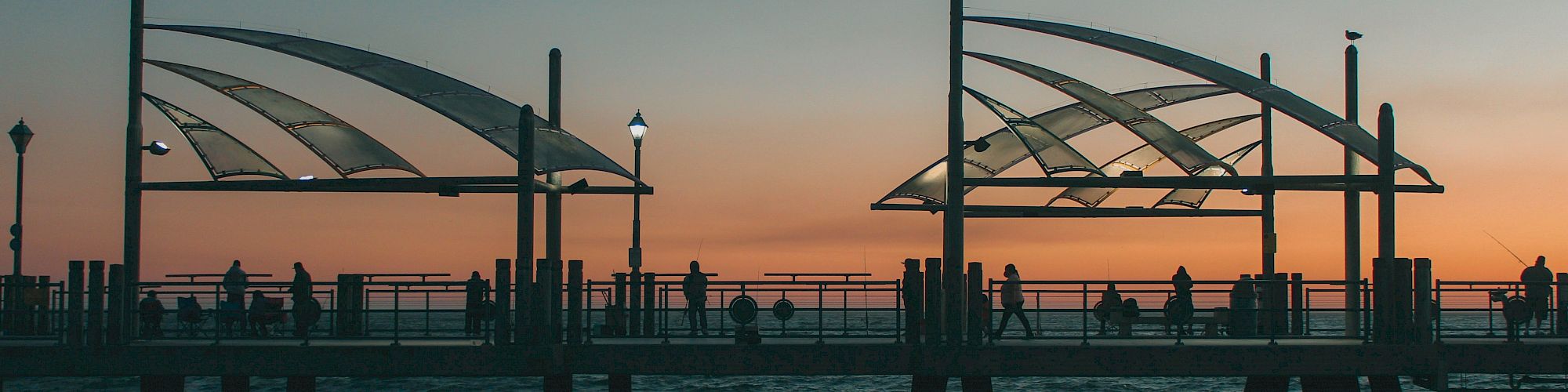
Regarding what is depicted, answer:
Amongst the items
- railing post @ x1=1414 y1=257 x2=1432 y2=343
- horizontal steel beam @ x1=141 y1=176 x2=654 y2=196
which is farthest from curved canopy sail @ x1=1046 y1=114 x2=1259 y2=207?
horizontal steel beam @ x1=141 y1=176 x2=654 y2=196

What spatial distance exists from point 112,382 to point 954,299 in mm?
56392

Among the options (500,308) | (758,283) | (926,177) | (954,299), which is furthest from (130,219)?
(926,177)

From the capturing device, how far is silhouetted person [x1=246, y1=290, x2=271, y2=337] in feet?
75.8

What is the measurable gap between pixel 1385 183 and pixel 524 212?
12.5m

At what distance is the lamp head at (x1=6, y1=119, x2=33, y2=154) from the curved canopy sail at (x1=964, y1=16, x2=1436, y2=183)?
63.4 ft

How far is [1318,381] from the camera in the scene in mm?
22547

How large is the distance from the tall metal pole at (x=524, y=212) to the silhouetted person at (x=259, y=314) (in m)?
5.08

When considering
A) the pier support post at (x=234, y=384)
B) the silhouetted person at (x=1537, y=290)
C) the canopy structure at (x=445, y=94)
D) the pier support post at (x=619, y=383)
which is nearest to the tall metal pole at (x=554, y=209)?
the canopy structure at (x=445, y=94)

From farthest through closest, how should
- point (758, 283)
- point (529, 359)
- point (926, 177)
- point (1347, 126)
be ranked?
point (926, 177) → point (1347, 126) → point (758, 283) → point (529, 359)

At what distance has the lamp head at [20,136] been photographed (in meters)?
29.4

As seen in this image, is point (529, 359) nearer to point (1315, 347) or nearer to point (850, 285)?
point (850, 285)

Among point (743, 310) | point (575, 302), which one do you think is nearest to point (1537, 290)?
point (743, 310)

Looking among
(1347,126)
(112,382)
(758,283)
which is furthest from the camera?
(112,382)

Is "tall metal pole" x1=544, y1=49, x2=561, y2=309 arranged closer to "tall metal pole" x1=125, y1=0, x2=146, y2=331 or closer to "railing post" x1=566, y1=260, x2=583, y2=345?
"railing post" x1=566, y1=260, x2=583, y2=345
